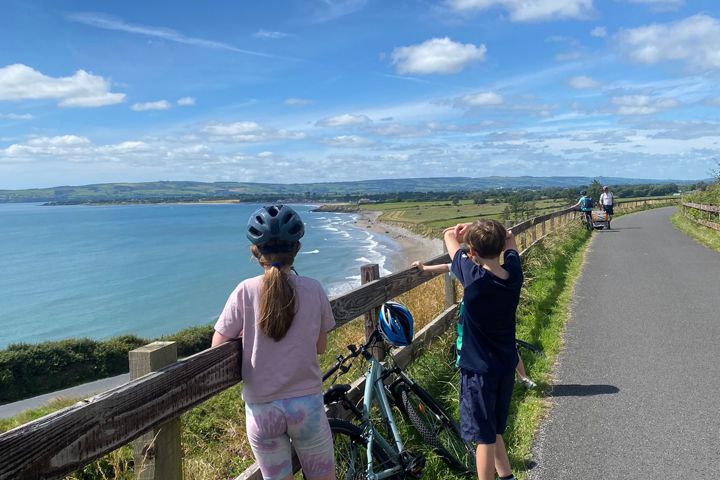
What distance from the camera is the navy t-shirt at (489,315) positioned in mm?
3555

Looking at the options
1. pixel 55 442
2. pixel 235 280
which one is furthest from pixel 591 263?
pixel 235 280

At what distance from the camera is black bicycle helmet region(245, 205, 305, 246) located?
265cm

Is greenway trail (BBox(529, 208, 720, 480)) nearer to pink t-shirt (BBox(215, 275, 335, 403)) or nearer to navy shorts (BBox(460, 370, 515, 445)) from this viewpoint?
navy shorts (BBox(460, 370, 515, 445))

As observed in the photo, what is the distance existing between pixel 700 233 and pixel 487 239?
69.3 ft

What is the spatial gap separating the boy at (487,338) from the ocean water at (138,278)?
98.9 feet

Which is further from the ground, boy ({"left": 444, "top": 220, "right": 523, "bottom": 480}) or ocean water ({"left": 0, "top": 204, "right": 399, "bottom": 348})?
boy ({"left": 444, "top": 220, "right": 523, "bottom": 480})

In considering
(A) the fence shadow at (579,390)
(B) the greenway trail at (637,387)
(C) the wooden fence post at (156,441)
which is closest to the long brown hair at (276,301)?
(C) the wooden fence post at (156,441)

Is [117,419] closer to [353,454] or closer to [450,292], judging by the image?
[353,454]

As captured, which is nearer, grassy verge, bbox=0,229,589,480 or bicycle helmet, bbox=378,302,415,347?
bicycle helmet, bbox=378,302,415,347

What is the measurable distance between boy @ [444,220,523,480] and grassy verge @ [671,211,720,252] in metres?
15.8

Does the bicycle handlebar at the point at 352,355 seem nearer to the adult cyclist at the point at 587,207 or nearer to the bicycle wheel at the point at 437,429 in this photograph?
the bicycle wheel at the point at 437,429

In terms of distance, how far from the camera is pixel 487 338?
3.61m

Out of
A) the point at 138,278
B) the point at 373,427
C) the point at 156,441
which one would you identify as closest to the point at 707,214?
the point at 373,427

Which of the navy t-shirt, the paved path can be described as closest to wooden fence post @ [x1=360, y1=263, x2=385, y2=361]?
the navy t-shirt
